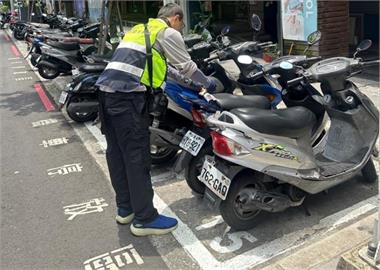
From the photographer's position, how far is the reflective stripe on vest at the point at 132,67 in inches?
134

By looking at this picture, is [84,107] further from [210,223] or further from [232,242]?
[232,242]

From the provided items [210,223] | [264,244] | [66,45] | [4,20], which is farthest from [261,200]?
[4,20]

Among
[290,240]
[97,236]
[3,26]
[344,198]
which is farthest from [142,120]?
[3,26]

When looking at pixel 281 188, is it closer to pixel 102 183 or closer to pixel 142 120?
pixel 142 120

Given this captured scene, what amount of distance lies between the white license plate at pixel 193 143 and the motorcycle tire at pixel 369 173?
5.04 feet

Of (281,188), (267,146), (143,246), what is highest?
(267,146)

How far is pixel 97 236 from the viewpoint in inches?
147

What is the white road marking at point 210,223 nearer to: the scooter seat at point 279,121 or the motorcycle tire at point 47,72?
the scooter seat at point 279,121

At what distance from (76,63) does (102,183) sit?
4.61 meters

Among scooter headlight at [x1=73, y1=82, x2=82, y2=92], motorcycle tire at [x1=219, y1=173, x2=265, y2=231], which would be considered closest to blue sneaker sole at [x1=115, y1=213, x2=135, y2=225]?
motorcycle tire at [x1=219, y1=173, x2=265, y2=231]

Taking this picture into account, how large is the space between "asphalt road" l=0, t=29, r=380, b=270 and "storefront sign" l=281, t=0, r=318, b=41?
159 inches

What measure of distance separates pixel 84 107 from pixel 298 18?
403 cm

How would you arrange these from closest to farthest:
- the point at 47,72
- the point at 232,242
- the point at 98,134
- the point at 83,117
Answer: the point at 232,242 → the point at 98,134 → the point at 83,117 → the point at 47,72

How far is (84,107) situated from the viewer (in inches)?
247
